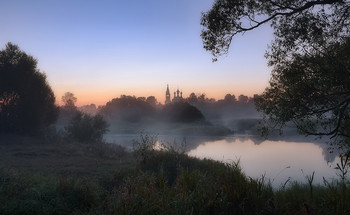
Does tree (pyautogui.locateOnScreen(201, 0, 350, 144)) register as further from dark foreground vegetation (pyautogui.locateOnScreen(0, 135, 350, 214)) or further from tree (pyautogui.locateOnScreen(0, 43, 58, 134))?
tree (pyautogui.locateOnScreen(0, 43, 58, 134))

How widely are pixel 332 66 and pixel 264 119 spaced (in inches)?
130

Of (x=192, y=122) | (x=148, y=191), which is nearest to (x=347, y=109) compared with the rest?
(x=148, y=191)

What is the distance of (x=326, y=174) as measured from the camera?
19938mm

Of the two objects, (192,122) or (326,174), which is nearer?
(326,174)

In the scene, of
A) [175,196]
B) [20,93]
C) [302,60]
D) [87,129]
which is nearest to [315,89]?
[302,60]

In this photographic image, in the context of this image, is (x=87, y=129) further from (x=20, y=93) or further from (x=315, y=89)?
(x=315, y=89)

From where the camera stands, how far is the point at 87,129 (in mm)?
35625

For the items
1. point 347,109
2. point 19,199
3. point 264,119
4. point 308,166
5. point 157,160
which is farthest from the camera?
point 308,166

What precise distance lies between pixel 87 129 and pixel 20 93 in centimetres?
821

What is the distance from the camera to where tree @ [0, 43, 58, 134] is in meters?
33.1

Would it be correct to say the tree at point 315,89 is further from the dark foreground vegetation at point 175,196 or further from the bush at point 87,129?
the bush at point 87,129

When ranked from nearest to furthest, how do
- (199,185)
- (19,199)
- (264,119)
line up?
(199,185), (19,199), (264,119)

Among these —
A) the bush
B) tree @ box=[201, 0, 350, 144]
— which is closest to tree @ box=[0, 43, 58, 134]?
the bush

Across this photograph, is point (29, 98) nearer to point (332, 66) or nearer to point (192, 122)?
point (332, 66)
